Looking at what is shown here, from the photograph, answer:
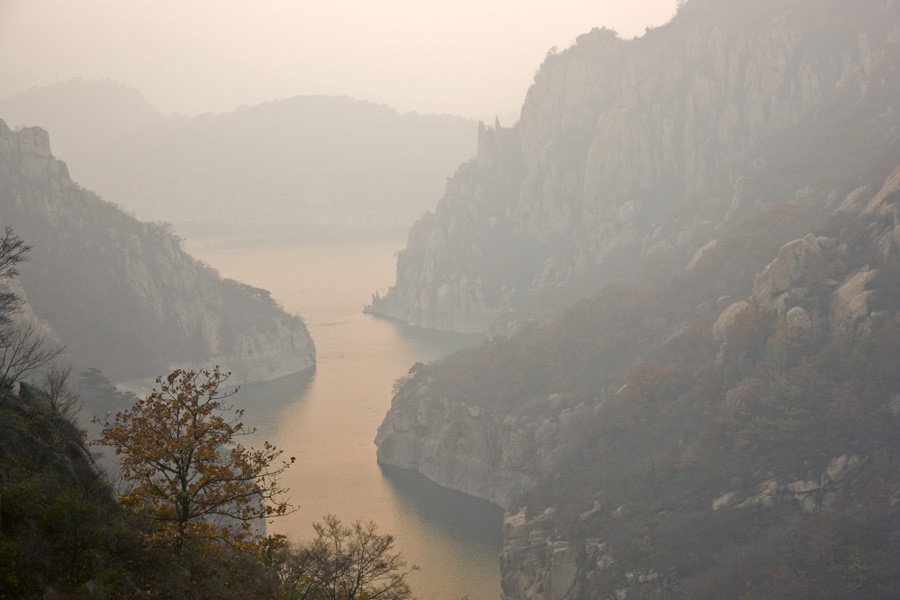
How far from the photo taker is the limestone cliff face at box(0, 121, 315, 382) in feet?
325

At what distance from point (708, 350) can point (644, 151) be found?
72.9m

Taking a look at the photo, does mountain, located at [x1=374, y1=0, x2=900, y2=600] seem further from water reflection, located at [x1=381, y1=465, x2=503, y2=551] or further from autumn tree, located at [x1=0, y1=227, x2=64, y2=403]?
autumn tree, located at [x1=0, y1=227, x2=64, y2=403]

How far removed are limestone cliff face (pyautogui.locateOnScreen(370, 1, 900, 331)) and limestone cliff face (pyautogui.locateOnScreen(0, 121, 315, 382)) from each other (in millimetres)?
33458

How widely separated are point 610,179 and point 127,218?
6995 centimetres

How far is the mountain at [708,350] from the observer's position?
4875cm

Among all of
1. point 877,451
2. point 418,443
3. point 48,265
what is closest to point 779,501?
point 877,451

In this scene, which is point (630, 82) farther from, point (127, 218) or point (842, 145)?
point (127, 218)

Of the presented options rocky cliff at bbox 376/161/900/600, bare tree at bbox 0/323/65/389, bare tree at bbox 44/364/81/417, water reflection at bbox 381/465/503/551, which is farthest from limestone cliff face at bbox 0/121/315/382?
bare tree at bbox 44/364/81/417

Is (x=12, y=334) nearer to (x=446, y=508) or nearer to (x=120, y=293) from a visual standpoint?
(x=446, y=508)

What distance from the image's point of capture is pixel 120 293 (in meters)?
107

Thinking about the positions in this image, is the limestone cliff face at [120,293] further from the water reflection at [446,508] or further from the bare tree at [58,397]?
the bare tree at [58,397]

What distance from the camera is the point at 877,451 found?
4912 centimetres

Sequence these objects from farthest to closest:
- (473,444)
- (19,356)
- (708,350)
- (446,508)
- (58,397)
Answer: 1. (473,444)
2. (446,508)
3. (708,350)
4. (19,356)
5. (58,397)

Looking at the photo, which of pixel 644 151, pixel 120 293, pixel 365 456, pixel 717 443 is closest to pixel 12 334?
pixel 365 456
